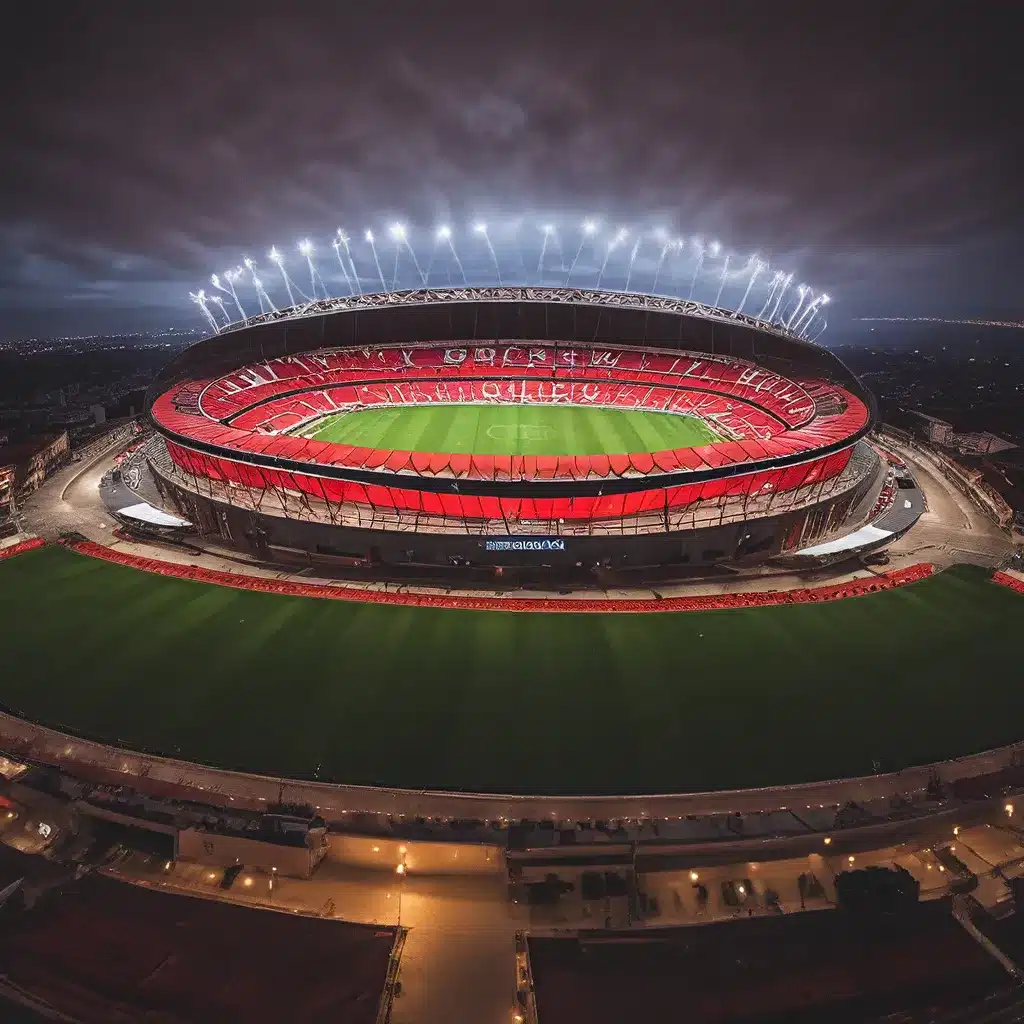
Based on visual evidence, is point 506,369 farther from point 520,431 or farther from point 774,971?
point 774,971

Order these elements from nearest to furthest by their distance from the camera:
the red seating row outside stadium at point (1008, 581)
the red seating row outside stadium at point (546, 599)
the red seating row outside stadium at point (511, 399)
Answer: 1. the red seating row outside stadium at point (546, 599)
2. the red seating row outside stadium at point (1008, 581)
3. the red seating row outside stadium at point (511, 399)

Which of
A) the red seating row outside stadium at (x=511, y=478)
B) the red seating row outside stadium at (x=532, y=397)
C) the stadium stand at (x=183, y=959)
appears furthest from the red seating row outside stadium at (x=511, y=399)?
the stadium stand at (x=183, y=959)

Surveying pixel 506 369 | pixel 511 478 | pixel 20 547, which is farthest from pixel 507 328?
pixel 20 547

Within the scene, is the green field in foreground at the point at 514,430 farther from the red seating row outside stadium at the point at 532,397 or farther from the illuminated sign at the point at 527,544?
the illuminated sign at the point at 527,544

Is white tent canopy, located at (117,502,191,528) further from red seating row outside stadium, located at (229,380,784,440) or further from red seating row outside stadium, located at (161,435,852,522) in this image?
red seating row outside stadium, located at (229,380,784,440)

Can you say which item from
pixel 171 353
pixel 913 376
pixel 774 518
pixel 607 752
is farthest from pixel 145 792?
pixel 171 353

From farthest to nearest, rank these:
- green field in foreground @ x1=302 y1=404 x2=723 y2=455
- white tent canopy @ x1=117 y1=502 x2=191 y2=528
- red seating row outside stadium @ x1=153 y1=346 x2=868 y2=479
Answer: green field in foreground @ x1=302 y1=404 x2=723 y2=455
white tent canopy @ x1=117 y1=502 x2=191 y2=528
red seating row outside stadium @ x1=153 y1=346 x2=868 y2=479

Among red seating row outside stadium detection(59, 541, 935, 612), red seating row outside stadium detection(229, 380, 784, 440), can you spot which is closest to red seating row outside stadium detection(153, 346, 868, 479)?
red seating row outside stadium detection(229, 380, 784, 440)
